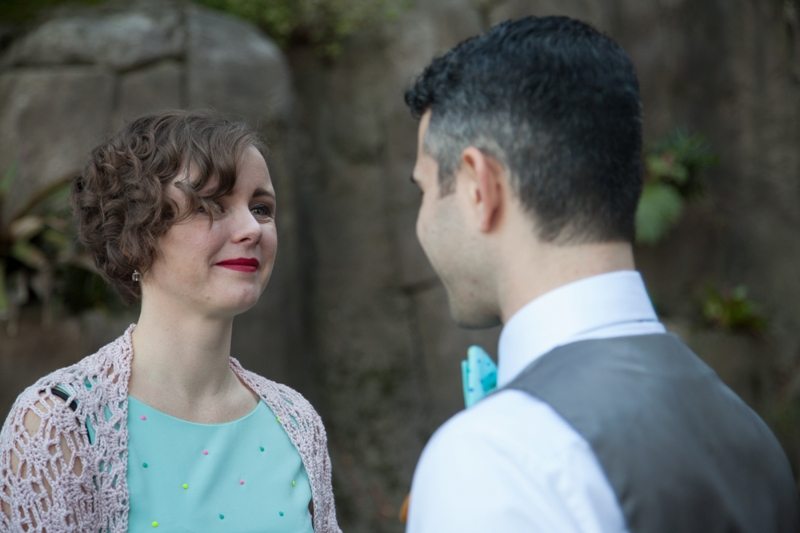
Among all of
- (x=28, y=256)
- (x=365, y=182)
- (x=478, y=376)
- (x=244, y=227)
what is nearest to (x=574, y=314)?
(x=478, y=376)

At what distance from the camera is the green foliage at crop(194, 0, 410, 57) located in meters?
7.29

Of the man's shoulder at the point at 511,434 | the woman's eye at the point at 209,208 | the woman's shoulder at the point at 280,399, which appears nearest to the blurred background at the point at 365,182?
the woman's shoulder at the point at 280,399

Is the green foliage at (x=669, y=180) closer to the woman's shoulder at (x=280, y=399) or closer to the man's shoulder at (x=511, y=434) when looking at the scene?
the woman's shoulder at (x=280, y=399)

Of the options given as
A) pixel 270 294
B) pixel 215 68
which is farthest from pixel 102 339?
pixel 215 68

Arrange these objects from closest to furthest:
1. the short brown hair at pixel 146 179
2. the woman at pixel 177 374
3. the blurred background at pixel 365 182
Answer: the woman at pixel 177 374
the short brown hair at pixel 146 179
the blurred background at pixel 365 182

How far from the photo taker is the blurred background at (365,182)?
6.04 meters

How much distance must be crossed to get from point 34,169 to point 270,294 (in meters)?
1.61

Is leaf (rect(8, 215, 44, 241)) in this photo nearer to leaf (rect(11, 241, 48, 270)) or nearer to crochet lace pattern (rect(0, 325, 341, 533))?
leaf (rect(11, 241, 48, 270))

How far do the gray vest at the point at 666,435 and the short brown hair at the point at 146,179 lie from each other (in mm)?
1201

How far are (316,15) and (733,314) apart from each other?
158 inches

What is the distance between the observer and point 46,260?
5.75 metres

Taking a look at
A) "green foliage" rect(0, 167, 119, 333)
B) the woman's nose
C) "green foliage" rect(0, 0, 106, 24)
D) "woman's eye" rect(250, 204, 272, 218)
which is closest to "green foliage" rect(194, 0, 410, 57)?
"green foliage" rect(0, 0, 106, 24)

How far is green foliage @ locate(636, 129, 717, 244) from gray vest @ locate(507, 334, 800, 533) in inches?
255

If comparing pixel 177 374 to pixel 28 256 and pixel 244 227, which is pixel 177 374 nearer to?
pixel 244 227
